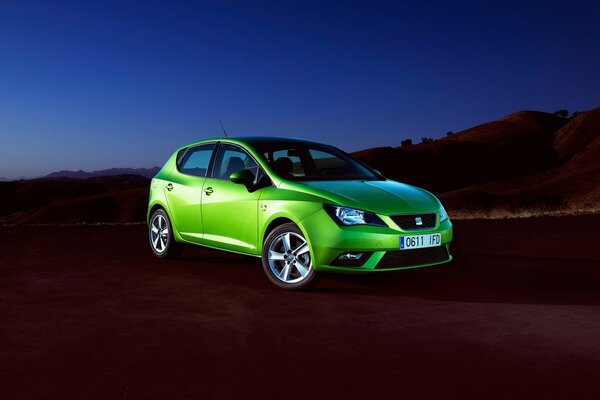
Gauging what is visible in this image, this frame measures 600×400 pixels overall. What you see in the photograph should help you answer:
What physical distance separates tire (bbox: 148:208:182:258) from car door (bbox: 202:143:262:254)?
41.1 inches

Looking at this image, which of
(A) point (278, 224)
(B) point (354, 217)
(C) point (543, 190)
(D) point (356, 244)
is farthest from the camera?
(C) point (543, 190)

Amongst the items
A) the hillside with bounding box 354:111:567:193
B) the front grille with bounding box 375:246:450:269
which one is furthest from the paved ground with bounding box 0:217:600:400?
the hillside with bounding box 354:111:567:193

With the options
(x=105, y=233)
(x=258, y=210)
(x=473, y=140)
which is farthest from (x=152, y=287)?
(x=473, y=140)

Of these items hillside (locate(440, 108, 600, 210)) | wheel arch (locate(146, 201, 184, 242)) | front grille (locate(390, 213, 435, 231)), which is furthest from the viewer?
hillside (locate(440, 108, 600, 210))

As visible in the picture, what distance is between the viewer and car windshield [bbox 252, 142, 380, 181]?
8.00m

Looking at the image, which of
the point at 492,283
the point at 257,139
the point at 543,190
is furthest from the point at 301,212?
the point at 543,190

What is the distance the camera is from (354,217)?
268 inches

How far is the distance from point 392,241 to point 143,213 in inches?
4318

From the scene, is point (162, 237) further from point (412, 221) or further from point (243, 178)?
point (412, 221)

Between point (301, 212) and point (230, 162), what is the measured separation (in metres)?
1.99

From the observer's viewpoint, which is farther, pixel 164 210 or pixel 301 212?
pixel 164 210

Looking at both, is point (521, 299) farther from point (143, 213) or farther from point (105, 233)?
point (143, 213)

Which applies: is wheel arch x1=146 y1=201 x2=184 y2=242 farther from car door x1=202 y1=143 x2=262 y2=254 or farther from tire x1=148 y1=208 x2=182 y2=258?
car door x1=202 y1=143 x2=262 y2=254

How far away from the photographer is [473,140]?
152 m
